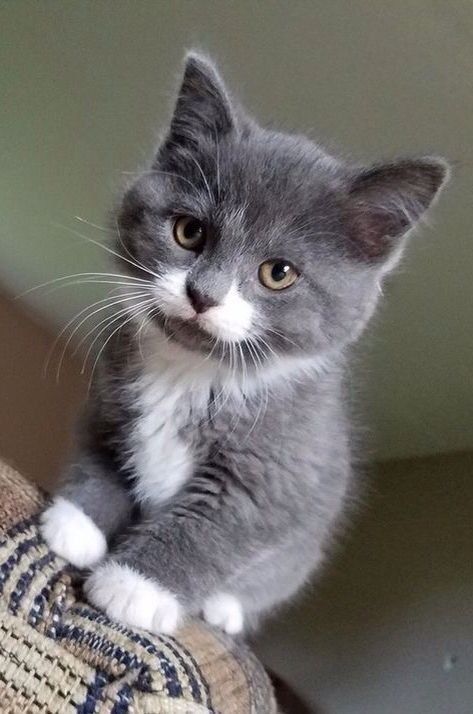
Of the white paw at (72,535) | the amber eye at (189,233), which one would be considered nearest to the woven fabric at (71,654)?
the white paw at (72,535)

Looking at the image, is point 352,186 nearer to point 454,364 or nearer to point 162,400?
point 162,400

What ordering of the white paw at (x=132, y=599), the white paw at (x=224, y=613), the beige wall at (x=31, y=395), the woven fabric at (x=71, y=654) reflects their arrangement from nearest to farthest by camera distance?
the woven fabric at (x=71, y=654)
the white paw at (x=132, y=599)
the white paw at (x=224, y=613)
the beige wall at (x=31, y=395)

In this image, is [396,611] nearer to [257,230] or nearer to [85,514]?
[85,514]

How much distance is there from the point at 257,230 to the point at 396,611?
4.90ft

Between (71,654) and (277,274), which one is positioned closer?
(71,654)

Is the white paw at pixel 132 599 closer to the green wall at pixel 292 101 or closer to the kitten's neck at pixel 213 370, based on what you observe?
the kitten's neck at pixel 213 370

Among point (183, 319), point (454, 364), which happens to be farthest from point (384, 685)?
point (183, 319)

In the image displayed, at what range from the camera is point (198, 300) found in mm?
968

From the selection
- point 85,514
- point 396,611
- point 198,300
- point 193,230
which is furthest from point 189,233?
point 396,611

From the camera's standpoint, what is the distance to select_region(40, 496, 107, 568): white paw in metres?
0.97

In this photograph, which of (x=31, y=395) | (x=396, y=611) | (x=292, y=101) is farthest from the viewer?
(x=31, y=395)

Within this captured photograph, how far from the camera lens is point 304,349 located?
1.08 meters

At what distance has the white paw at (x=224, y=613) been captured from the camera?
1.16m

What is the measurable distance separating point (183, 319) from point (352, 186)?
305 millimetres
